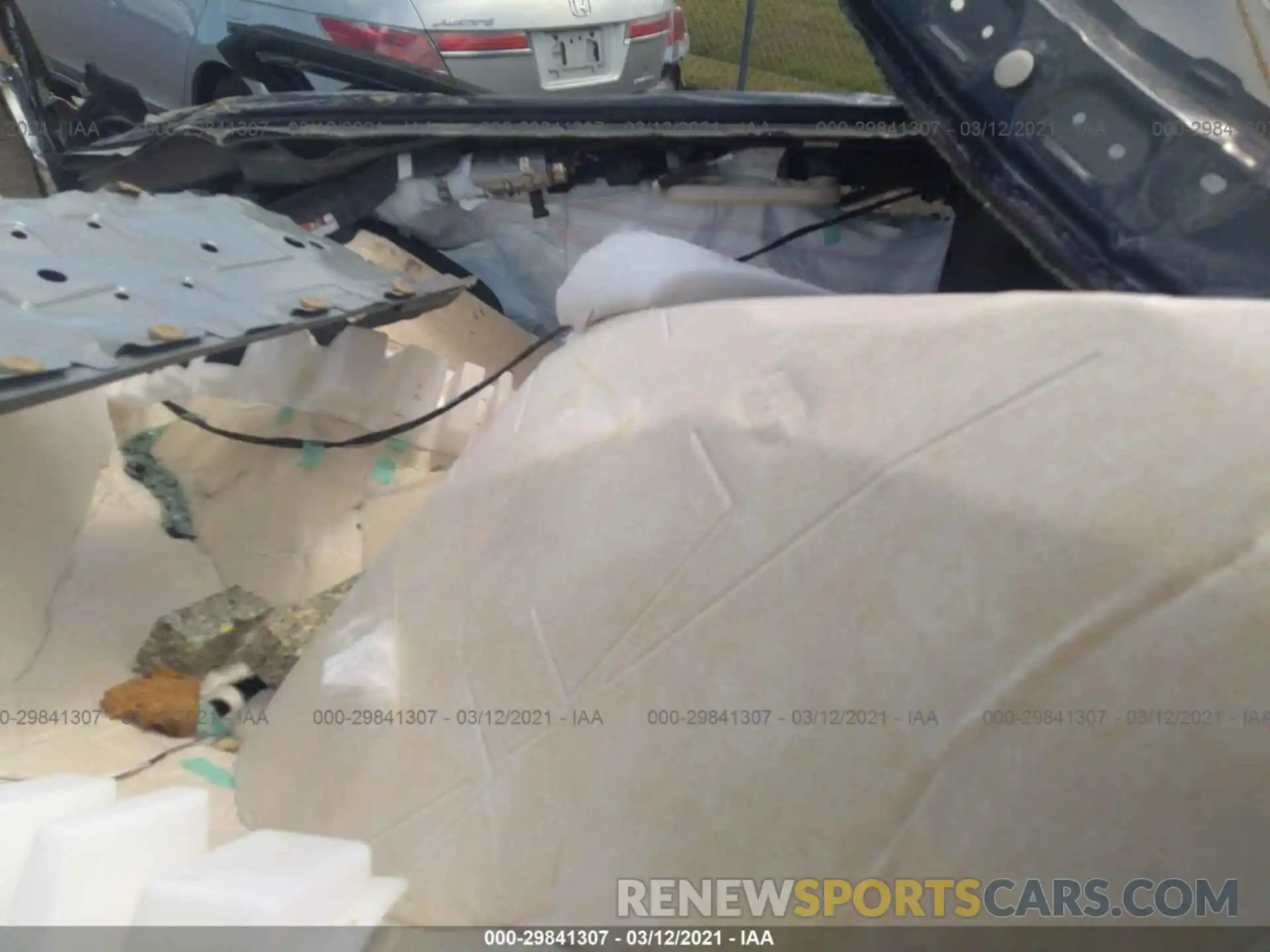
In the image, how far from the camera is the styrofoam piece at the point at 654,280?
1211 millimetres

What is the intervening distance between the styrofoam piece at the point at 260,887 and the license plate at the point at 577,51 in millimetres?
2707

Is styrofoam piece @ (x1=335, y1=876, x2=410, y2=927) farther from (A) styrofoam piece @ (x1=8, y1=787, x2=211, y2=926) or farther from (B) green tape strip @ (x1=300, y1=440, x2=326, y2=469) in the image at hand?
(B) green tape strip @ (x1=300, y1=440, x2=326, y2=469)

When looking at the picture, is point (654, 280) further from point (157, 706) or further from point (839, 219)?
point (157, 706)

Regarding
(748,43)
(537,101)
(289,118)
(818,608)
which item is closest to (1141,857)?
(818,608)

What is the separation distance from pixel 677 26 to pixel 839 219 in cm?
210

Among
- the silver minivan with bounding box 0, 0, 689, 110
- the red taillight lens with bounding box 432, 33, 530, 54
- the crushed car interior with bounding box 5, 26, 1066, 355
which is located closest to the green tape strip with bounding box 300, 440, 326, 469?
the crushed car interior with bounding box 5, 26, 1066, 355

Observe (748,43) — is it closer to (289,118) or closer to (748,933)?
(289,118)

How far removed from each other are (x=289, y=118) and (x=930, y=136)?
3.99 feet

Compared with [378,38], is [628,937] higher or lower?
lower

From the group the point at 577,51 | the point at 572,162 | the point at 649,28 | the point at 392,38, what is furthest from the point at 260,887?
the point at 649,28

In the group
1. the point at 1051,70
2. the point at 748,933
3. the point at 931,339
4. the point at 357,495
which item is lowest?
the point at 357,495

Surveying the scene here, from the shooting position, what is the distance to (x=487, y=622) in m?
0.87

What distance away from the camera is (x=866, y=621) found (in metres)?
0.65

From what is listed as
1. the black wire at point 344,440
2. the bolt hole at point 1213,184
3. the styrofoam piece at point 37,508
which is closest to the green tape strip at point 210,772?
the styrofoam piece at point 37,508
